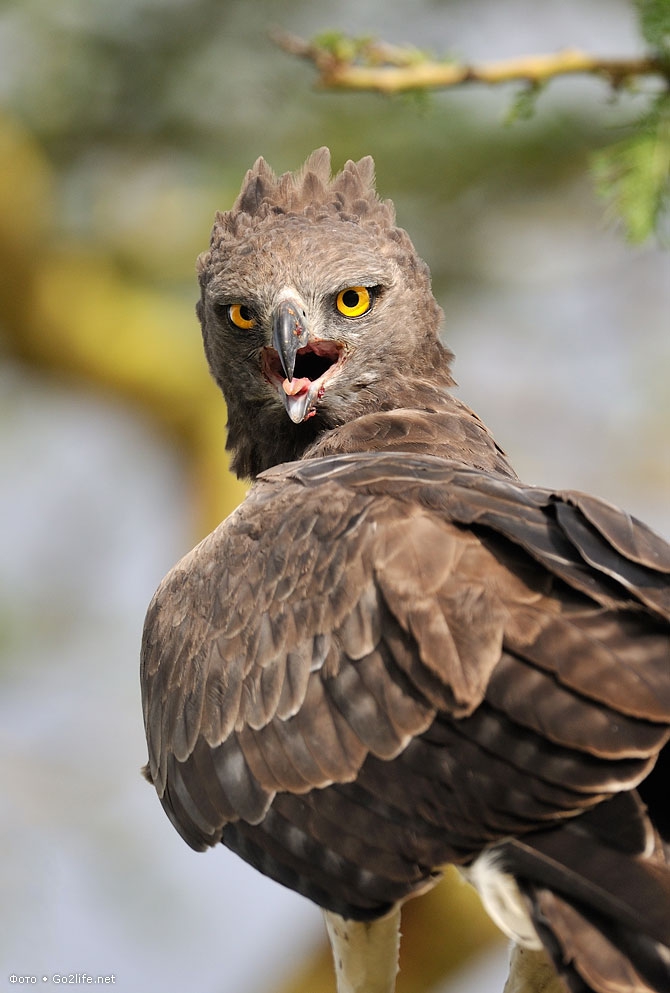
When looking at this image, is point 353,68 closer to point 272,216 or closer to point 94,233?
point 272,216

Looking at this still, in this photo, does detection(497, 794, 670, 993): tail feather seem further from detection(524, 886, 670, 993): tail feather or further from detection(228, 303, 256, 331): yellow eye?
detection(228, 303, 256, 331): yellow eye

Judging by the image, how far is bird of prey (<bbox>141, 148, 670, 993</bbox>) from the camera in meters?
3.42

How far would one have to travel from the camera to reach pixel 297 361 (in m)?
5.84

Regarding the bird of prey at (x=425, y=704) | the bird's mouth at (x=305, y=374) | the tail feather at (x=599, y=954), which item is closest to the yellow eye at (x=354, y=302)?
the bird's mouth at (x=305, y=374)

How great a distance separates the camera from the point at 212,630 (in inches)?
175

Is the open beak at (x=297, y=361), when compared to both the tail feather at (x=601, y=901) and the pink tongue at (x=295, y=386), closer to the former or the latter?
the pink tongue at (x=295, y=386)

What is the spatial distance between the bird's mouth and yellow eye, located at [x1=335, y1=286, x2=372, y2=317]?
0.15m

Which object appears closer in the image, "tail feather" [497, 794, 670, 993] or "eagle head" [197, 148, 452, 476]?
"tail feather" [497, 794, 670, 993]

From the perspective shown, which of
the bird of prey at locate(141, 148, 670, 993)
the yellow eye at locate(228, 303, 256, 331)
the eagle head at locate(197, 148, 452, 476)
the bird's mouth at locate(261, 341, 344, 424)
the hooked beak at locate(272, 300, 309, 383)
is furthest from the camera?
the yellow eye at locate(228, 303, 256, 331)

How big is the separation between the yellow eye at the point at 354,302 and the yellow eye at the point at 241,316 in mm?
376

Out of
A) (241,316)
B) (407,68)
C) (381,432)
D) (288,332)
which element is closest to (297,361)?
(241,316)

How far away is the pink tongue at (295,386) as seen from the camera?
546 cm

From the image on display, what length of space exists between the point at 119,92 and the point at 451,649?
12.0 m

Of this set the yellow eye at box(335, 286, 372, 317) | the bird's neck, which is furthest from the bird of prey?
the yellow eye at box(335, 286, 372, 317)
